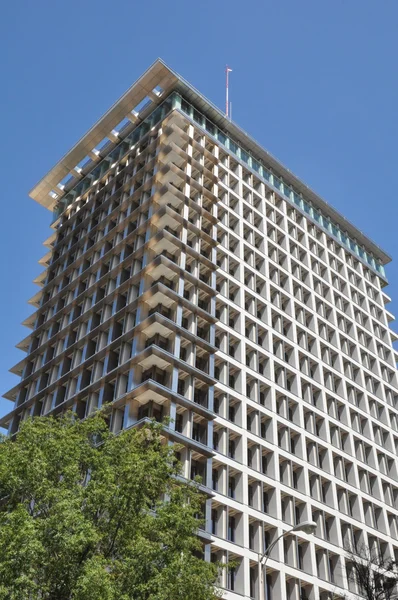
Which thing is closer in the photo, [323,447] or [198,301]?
[198,301]

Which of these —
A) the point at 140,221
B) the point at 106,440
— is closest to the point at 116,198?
the point at 140,221

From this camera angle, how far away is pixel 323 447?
6131 cm

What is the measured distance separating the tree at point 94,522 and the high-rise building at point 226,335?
51.9ft

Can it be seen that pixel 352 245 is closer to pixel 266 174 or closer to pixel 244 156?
pixel 266 174

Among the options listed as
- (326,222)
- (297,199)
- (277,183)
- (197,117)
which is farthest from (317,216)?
(197,117)

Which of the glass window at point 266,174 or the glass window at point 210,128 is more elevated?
the glass window at point 266,174

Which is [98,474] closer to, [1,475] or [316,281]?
[1,475]

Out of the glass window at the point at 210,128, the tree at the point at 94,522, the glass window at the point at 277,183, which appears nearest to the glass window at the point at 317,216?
the glass window at the point at 277,183

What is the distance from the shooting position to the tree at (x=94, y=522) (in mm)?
24656

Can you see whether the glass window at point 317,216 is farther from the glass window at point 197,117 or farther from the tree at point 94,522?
the tree at point 94,522

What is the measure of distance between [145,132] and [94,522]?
5056 cm

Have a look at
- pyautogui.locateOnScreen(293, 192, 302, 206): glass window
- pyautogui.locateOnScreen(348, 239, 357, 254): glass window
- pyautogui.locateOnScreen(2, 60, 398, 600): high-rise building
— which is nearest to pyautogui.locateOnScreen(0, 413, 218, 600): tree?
pyautogui.locateOnScreen(2, 60, 398, 600): high-rise building

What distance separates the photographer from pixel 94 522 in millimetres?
27938

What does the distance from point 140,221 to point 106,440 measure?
33.8 meters
